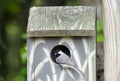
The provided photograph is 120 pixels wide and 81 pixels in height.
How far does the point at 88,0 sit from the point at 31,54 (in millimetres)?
737

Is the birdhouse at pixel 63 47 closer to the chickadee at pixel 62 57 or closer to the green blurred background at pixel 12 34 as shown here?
the chickadee at pixel 62 57

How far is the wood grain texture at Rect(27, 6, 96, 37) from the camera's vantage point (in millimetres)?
2590

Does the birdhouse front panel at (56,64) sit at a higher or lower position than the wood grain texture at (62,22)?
lower

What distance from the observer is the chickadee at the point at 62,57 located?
2598 mm

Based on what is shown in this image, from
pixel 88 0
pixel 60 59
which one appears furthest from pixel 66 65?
pixel 88 0

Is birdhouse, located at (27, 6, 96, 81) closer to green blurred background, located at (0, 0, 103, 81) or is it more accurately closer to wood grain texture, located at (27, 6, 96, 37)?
wood grain texture, located at (27, 6, 96, 37)

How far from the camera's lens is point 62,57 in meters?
2.59

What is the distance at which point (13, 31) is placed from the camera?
378 cm

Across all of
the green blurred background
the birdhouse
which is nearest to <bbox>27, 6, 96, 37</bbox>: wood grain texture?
the birdhouse

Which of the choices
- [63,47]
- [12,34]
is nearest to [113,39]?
[63,47]

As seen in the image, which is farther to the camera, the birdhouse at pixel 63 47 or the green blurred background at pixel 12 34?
the green blurred background at pixel 12 34

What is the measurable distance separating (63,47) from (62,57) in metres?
0.10

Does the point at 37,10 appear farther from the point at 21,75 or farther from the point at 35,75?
the point at 21,75

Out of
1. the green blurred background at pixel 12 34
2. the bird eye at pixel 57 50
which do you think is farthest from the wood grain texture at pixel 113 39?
the green blurred background at pixel 12 34
